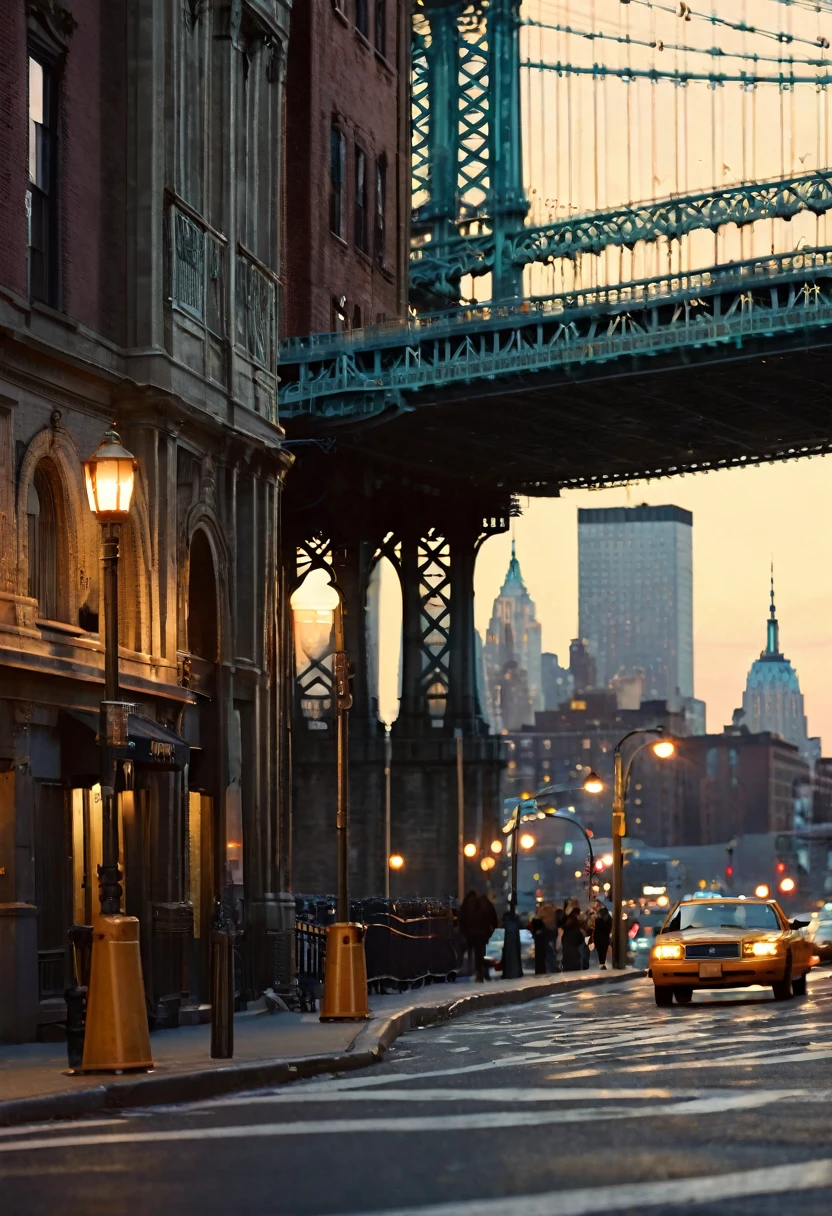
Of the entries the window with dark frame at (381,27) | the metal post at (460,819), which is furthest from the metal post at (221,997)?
the metal post at (460,819)

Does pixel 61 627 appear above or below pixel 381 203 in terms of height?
below

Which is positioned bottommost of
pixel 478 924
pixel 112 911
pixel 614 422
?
pixel 478 924

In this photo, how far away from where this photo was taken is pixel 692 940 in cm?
2956

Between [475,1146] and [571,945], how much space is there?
3945 cm

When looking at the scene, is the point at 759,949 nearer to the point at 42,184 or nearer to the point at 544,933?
the point at 42,184

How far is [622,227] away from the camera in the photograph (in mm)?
105438

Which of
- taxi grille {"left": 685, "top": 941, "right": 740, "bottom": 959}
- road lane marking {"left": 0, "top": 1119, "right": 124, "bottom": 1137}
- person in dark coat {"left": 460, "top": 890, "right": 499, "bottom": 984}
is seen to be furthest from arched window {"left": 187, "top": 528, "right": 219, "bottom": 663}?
road lane marking {"left": 0, "top": 1119, "right": 124, "bottom": 1137}

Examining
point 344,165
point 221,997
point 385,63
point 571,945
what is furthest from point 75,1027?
point 385,63

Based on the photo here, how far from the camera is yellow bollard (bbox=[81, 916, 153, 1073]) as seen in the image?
17000 millimetres

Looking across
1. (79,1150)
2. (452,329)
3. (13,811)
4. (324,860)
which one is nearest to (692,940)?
(13,811)

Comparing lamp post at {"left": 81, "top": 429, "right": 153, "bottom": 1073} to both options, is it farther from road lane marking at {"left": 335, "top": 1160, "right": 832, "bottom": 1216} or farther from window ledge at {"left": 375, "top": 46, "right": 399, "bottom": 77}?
window ledge at {"left": 375, "top": 46, "right": 399, "bottom": 77}

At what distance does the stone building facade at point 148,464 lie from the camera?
2406cm

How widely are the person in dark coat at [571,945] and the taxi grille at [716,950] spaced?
21.0 metres

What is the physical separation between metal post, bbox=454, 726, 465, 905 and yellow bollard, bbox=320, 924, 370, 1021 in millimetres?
60471
